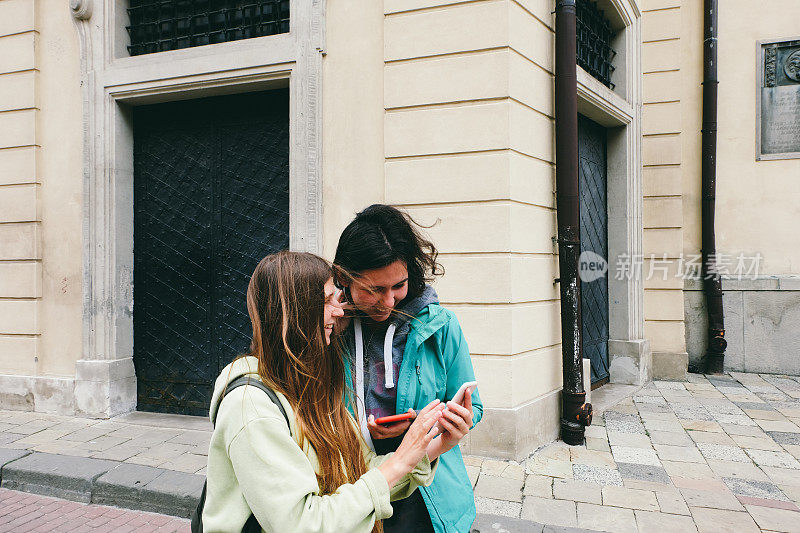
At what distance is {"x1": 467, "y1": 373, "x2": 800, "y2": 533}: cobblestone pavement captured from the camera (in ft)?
11.5

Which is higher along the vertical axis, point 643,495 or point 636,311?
point 636,311

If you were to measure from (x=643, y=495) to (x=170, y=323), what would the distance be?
194 inches

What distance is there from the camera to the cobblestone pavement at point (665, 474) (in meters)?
3.51

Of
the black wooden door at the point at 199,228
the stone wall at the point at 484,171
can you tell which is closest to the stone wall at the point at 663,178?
the stone wall at the point at 484,171

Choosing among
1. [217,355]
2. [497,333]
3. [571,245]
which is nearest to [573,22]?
[571,245]

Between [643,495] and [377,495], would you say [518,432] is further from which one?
[377,495]

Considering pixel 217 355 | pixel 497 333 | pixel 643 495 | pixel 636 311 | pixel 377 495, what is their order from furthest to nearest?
pixel 636 311 < pixel 217 355 < pixel 497 333 < pixel 643 495 < pixel 377 495

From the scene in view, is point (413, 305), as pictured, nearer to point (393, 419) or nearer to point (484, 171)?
point (393, 419)

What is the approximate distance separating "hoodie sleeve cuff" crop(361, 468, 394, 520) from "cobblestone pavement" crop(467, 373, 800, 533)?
246 centimetres

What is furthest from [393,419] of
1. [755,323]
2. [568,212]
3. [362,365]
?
[755,323]

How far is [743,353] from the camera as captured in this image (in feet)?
27.0

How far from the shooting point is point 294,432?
1.40 meters

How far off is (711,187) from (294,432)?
332 inches

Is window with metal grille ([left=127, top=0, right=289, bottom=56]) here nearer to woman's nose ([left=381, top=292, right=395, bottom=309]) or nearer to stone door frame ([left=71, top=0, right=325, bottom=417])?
stone door frame ([left=71, top=0, right=325, bottom=417])
